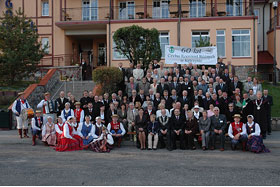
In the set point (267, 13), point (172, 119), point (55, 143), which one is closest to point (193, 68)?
point (172, 119)

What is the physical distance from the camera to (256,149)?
31.6ft

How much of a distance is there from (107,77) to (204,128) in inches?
230

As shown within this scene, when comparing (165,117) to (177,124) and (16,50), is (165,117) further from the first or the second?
(16,50)

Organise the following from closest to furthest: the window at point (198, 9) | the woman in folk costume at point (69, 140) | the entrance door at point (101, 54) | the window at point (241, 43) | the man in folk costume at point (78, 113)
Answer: the woman in folk costume at point (69, 140) < the man in folk costume at point (78, 113) < the window at point (241, 43) < the window at point (198, 9) < the entrance door at point (101, 54)

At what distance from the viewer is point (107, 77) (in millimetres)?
14484

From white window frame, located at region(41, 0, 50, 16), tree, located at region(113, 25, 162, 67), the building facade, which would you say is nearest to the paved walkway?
tree, located at region(113, 25, 162, 67)

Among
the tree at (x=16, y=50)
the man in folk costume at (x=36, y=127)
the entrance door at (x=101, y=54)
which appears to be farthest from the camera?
the entrance door at (x=101, y=54)

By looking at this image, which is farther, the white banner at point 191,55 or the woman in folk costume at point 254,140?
the white banner at point 191,55

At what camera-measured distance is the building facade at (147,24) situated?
24.0 m

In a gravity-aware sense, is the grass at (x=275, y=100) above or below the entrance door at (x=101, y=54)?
below

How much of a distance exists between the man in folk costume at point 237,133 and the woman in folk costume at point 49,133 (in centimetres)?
633

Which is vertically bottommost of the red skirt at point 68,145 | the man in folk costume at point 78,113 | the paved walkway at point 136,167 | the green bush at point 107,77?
the paved walkway at point 136,167

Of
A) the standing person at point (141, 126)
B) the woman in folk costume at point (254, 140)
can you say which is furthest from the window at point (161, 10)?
the woman in folk costume at point (254, 140)

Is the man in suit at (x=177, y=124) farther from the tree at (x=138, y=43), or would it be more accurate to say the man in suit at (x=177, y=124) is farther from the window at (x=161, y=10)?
the window at (x=161, y=10)
